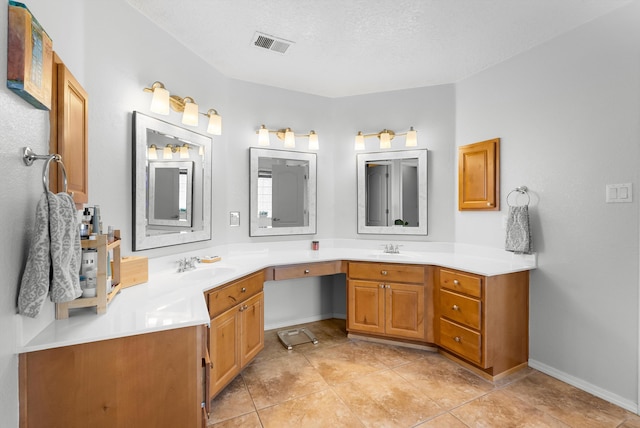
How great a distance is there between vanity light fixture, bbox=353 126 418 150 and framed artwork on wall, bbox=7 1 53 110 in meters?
2.59

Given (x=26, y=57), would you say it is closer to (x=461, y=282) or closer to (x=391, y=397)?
(x=391, y=397)

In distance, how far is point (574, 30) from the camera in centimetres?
218

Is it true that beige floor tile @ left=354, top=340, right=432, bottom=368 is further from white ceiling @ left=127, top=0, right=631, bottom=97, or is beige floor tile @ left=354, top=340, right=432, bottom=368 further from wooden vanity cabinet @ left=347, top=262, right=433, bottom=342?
white ceiling @ left=127, top=0, right=631, bottom=97

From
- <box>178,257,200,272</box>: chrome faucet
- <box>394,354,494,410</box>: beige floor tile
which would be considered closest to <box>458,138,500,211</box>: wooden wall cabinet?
<box>394,354,494,410</box>: beige floor tile

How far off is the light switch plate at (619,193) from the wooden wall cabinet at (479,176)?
756 millimetres

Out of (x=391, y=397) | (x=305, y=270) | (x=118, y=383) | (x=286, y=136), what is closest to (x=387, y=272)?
(x=305, y=270)

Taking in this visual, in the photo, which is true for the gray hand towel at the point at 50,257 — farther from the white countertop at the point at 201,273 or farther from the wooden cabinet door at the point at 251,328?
the wooden cabinet door at the point at 251,328

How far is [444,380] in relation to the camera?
2.25 m

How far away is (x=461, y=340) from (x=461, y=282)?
45 cm

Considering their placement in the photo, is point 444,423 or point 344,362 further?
point 344,362

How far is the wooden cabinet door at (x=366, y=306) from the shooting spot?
2.80m

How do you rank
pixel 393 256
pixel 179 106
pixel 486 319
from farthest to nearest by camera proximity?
pixel 393 256
pixel 179 106
pixel 486 319

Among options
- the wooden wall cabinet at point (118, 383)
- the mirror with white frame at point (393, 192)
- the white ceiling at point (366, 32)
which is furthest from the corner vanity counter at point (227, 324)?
the white ceiling at point (366, 32)

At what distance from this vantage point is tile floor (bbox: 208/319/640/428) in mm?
1811
